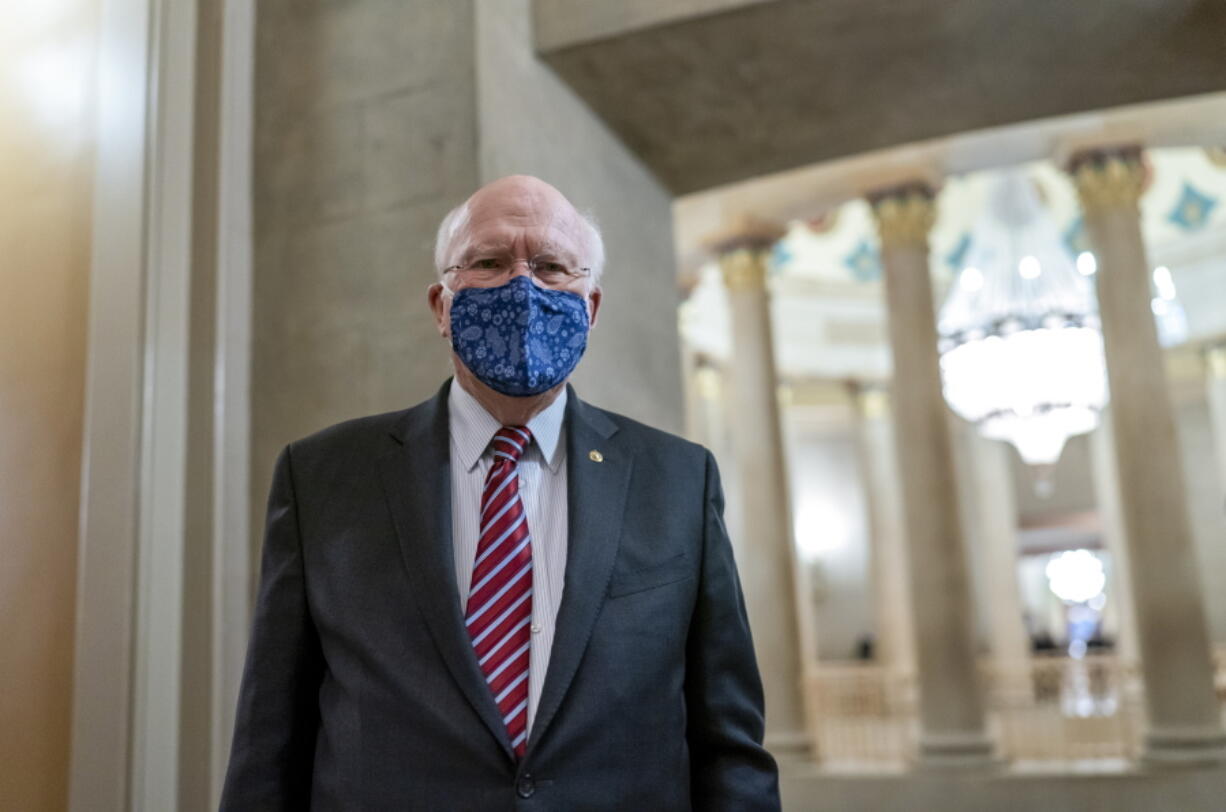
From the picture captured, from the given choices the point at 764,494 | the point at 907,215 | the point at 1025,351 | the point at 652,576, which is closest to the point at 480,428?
the point at 652,576

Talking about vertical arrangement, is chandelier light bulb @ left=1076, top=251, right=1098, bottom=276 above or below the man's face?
above

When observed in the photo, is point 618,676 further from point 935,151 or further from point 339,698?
point 935,151

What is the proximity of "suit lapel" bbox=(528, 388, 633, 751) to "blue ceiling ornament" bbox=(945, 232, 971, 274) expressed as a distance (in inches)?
674

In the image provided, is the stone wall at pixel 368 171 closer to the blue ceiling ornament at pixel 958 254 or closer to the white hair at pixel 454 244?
the white hair at pixel 454 244

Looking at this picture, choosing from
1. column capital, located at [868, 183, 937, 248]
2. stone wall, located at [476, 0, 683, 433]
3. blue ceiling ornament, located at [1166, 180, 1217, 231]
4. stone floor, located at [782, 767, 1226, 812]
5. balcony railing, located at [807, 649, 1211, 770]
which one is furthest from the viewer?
blue ceiling ornament, located at [1166, 180, 1217, 231]

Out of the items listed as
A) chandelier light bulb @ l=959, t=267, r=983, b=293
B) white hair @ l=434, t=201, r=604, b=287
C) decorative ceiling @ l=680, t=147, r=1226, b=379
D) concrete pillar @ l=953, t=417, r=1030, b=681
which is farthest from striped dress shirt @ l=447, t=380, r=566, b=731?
concrete pillar @ l=953, t=417, r=1030, b=681

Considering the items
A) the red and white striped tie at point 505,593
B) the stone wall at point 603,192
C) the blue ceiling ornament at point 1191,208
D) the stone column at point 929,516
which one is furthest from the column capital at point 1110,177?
the red and white striped tie at point 505,593

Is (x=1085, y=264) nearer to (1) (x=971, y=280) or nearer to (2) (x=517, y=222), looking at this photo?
(1) (x=971, y=280)

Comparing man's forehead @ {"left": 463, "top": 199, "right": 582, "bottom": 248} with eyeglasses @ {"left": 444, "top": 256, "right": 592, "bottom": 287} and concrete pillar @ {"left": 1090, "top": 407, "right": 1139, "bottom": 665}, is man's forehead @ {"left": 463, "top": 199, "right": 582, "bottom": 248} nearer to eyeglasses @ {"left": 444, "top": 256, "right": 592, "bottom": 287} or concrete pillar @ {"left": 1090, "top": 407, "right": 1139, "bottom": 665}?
eyeglasses @ {"left": 444, "top": 256, "right": 592, "bottom": 287}

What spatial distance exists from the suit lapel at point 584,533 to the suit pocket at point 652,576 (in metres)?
0.03

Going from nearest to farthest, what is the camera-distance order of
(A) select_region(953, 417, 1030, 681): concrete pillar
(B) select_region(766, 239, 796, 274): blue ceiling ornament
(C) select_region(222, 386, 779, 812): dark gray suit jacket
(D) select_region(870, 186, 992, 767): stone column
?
1. (C) select_region(222, 386, 779, 812): dark gray suit jacket
2. (D) select_region(870, 186, 992, 767): stone column
3. (B) select_region(766, 239, 796, 274): blue ceiling ornament
4. (A) select_region(953, 417, 1030, 681): concrete pillar

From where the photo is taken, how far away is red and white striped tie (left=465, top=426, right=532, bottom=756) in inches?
69.5

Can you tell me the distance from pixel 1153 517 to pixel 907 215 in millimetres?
3771

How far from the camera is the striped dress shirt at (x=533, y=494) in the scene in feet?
6.01
